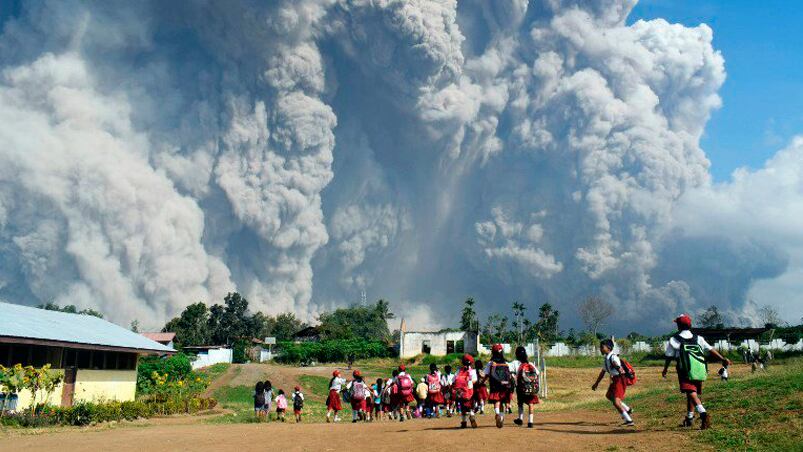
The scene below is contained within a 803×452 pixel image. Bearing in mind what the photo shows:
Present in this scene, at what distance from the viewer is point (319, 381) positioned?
49.4 m

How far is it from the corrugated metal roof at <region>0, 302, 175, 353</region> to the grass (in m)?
22.5

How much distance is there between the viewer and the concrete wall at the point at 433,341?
75.7 metres

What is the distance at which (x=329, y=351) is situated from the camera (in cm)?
7388

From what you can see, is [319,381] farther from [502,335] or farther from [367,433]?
[502,335]

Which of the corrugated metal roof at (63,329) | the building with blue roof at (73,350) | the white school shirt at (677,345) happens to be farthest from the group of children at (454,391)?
the corrugated metal roof at (63,329)

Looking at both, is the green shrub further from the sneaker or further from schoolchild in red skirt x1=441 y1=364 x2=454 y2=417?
the sneaker

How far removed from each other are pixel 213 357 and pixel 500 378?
58.7 metres

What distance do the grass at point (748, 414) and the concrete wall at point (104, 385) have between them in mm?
23230

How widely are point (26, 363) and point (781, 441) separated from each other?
2601cm

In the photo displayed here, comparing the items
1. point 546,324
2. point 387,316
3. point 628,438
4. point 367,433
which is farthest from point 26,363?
point 387,316

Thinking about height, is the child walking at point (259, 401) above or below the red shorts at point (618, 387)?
below

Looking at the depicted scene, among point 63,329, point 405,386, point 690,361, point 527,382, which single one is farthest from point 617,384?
point 63,329

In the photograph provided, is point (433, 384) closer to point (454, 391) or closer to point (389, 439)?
point (454, 391)

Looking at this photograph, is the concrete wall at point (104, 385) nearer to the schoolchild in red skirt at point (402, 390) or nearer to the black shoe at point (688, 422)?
the schoolchild in red skirt at point (402, 390)
